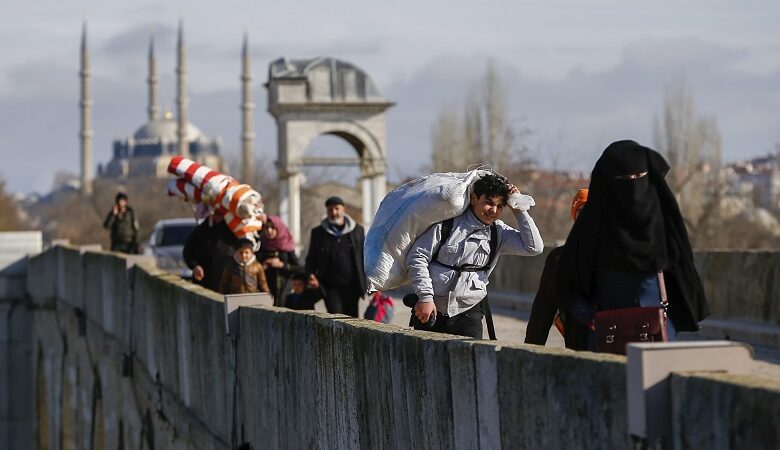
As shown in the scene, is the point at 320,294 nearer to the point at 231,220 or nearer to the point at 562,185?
the point at 231,220

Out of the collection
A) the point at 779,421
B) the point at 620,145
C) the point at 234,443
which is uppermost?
the point at 620,145

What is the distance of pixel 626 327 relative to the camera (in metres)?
7.38

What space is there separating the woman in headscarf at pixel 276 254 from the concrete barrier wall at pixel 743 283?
444cm

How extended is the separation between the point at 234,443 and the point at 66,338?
21051mm

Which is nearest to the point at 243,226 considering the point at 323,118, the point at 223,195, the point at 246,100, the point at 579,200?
the point at 223,195

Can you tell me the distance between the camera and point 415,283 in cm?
934

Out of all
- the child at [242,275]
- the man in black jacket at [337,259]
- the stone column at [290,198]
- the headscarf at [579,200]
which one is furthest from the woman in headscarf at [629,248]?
the stone column at [290,198]

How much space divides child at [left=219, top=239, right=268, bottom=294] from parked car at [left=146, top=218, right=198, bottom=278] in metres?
17.3

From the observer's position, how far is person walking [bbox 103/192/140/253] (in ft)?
95.3

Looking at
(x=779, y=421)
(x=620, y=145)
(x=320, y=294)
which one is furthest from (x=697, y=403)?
(x=320, y=294)

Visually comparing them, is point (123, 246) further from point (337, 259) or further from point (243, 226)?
point (337, 259)

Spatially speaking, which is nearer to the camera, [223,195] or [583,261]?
[583,261]

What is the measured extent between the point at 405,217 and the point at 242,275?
5.46 m

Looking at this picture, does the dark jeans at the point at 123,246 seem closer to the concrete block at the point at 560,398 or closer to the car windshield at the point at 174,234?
the car windshield at the point at 174,234
